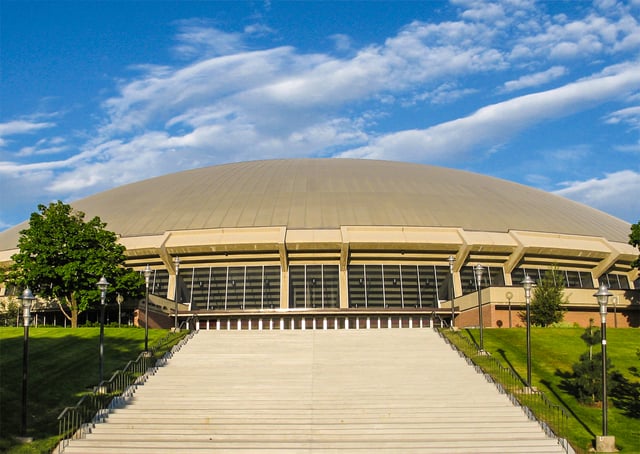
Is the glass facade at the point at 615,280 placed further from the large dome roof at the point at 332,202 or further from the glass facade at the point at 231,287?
the glass facade at the point at 231,287

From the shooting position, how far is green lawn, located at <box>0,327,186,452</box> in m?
21.2

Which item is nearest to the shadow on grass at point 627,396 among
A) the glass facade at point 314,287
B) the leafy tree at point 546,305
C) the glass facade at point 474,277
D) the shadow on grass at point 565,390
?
the shadow on grass at point 565,390

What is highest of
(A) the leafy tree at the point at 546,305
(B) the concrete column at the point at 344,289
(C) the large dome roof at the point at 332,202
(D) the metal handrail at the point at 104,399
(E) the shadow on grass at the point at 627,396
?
(C) the large dome roof at the point at 332,202

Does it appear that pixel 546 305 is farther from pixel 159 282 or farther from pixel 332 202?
pixel 159 282

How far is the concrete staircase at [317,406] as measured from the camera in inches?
797

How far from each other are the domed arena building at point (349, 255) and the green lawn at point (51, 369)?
9148 mm

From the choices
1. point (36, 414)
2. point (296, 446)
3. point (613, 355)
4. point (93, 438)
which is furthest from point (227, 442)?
point (613, 355)

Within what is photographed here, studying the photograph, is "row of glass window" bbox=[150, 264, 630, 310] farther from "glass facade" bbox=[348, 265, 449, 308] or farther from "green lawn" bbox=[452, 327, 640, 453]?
"green lawn" bbox=[452, 327, 640, 453]

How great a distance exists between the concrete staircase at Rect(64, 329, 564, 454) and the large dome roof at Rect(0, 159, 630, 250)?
19998mm

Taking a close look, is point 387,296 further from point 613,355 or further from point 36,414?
point 36,414

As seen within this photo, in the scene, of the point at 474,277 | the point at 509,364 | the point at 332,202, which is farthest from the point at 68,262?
the point at 474,277

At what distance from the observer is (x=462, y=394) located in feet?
81.5

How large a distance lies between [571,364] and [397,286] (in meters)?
21.2

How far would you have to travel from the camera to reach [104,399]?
23.9 m
